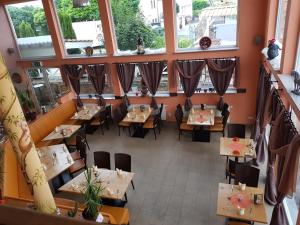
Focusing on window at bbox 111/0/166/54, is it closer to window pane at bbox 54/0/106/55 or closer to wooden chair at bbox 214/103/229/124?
window pane at bbox 54/0/106/55

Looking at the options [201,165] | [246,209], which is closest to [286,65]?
[246,209]

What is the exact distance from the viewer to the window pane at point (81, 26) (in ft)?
28.2

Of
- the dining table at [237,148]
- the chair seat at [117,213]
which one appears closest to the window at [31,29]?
the chair seat at [117,213]

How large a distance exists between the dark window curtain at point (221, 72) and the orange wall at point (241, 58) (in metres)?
0.18

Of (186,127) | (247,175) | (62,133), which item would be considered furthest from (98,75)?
(247,175)

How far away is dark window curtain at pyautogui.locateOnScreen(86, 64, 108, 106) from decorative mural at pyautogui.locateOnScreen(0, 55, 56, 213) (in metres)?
6.41

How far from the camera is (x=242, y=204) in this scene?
431 centimetres

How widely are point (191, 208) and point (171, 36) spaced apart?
5.10 m

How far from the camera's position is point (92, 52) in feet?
29.6

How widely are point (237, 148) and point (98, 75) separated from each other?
5.50m

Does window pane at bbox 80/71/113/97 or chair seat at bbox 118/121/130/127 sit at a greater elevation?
window pane at bbox 80/71/113/97

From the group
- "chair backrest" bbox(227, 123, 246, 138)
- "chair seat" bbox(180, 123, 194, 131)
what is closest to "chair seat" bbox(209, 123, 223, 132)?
"chair seat" bbox(180, 123, 194, 131)

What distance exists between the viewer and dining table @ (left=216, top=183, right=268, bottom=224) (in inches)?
161

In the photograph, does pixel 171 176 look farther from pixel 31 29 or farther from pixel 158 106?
pixel 31 29
